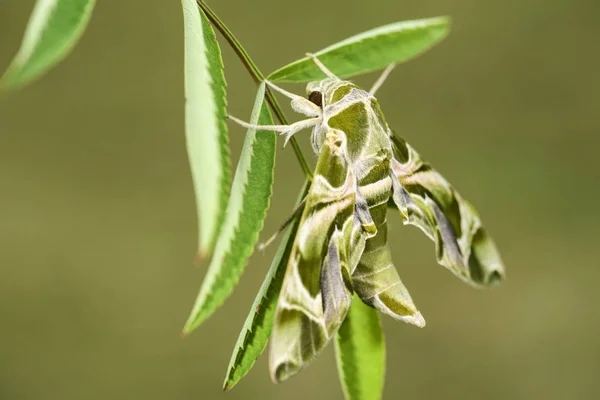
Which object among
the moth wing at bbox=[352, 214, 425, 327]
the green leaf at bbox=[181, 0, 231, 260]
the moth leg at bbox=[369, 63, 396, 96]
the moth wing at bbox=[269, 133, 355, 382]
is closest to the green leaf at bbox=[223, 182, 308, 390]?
the moth wing at bbox=[269, 133, 355, 382]

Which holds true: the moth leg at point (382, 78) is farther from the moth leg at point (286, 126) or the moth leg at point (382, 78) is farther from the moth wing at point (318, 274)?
the moth wing at point (318, 274)

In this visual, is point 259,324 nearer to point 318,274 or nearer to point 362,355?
point 318,274

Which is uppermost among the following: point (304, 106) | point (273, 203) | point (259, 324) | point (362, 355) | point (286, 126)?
point (273, 203)

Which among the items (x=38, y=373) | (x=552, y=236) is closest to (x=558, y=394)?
(x=552, y=236)

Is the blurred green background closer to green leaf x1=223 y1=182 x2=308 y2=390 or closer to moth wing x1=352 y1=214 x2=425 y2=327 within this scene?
moth wing x1=352 y1=214 x2=425 y2=327

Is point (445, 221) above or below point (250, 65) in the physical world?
below

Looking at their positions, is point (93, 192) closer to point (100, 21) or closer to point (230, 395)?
point (100, 21)

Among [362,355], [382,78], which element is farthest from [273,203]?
[362,355]
